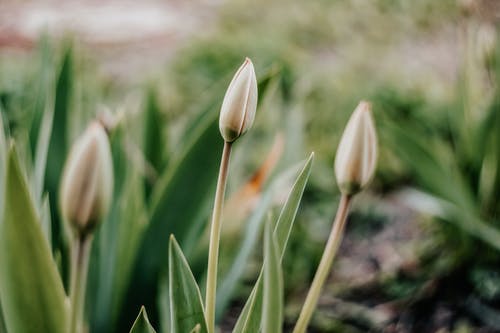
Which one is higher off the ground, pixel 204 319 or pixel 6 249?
pixel 6 249

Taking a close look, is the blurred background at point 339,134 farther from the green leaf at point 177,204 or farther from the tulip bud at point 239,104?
the tulip bud at point 239,104

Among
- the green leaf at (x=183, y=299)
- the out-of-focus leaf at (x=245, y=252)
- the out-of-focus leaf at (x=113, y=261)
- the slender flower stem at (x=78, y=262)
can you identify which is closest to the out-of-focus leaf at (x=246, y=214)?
the out-of-focus leaf at (x=245, y=252)

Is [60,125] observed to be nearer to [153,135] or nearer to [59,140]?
[59,140]

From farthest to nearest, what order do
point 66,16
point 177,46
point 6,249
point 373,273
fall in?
point 66,16 < point 177,46 < point 373,273 < point 6,249

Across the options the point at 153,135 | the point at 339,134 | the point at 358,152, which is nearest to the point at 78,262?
the point at 358,152

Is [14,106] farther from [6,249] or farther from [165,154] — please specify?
[6,249]

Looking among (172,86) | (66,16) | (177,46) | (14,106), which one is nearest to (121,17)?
(66,16)
